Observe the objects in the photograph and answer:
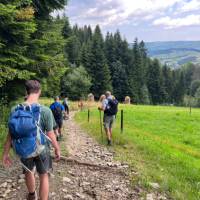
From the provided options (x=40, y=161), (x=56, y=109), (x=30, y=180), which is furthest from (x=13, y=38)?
(x=40, y=161)

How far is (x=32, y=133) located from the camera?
536cm

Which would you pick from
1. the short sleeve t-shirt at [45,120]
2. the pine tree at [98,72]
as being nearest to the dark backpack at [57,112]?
the short sleeve t-shirt at [45,120]

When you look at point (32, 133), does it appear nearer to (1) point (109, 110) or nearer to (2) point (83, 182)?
(2) point (83, 182)

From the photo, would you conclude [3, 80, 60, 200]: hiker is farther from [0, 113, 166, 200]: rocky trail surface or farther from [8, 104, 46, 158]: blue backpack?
[0, 113, 166, 200]: rocky trail surface

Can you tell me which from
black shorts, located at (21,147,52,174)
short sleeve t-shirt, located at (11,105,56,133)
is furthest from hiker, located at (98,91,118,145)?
short sleeve t-shirt, located at (11,105,56,133)

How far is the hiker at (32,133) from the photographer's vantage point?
17.3 feet

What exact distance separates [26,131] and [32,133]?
4.3 inches

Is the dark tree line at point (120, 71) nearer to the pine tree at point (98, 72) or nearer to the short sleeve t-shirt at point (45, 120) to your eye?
the pine tree at point (98, 72)

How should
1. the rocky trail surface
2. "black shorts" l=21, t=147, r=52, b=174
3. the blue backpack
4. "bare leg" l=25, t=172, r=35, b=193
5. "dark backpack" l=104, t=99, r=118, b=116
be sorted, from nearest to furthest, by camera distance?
the blue backpack
"black shorts" l=21, t=147, r=52, b=174
"bare leg" l=25, t=172, r=35, b=193
the rocky trail surface
"dark backpack" l=104, t=99, r=118, b=116

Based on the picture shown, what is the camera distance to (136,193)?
7.64m

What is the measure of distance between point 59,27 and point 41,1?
1.81 m

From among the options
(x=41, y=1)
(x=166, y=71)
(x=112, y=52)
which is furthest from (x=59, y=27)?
(x=166, y=71)

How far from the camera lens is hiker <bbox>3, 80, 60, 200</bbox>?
529 centimetres

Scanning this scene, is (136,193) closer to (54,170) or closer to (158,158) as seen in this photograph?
(54,170)
